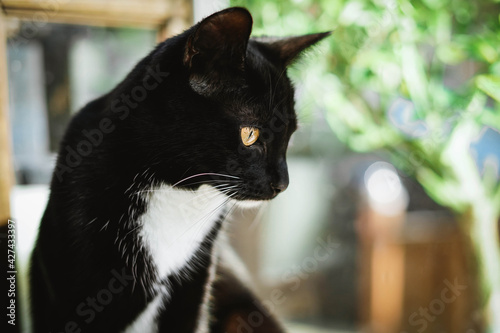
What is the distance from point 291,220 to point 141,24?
998 millimetres

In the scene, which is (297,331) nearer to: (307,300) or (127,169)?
(307,300)

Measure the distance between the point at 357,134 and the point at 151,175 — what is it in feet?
2.20

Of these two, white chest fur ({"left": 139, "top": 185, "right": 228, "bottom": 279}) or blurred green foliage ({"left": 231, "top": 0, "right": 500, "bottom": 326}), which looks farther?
blurred green foliage ({"left": 231, "top": 0, "right": 500, "bottom": 326})

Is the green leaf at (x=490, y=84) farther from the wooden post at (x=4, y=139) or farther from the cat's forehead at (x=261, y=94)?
the wooden post at (x=4, y=139)

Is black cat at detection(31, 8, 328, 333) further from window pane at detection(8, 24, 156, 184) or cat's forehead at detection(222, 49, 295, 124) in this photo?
window pane at detection(8, 24, 156, 184)

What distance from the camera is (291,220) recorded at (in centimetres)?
172

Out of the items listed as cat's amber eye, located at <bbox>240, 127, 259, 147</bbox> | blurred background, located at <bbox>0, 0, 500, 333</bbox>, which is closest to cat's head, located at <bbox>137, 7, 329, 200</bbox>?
cat's amber eye, located at <bbox>240, 127, 259, 147</bbox>

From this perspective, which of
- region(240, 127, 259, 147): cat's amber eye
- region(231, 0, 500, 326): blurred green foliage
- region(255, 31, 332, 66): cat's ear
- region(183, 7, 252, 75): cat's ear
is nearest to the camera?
region(183, 7, 252, 75): cat's ear

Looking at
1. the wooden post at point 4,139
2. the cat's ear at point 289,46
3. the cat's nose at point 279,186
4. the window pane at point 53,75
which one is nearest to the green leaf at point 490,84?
the cat's ear at point 289,46

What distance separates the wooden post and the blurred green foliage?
0.52 meters

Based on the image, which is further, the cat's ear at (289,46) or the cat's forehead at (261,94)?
the cat's ear at (289,46)

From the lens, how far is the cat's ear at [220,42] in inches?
23.2

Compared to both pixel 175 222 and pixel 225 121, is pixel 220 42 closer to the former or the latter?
pixel 225 121

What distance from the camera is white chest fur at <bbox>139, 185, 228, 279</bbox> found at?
0.73 meters
